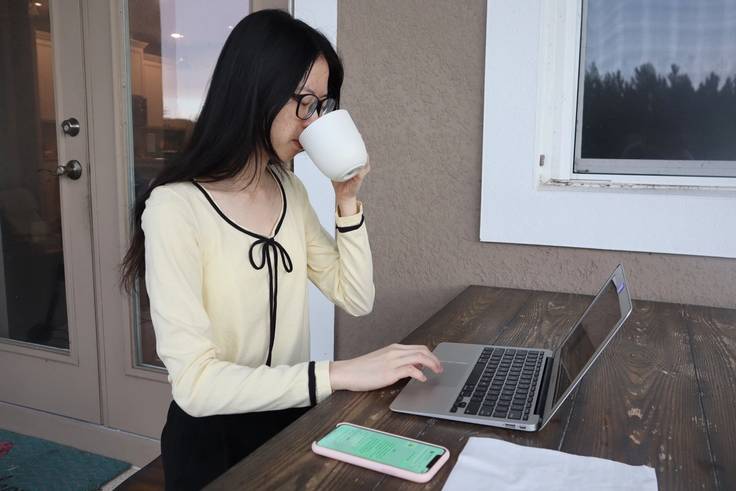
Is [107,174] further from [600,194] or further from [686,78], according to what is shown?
[686,78]

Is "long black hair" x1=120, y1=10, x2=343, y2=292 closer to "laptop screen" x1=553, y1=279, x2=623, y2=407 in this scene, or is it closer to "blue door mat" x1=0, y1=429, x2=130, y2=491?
"laptop screen" x1=553, y1=279, x2=623, y2=407

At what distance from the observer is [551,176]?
1.73m

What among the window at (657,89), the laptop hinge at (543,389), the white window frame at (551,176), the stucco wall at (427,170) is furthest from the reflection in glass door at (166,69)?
the laptop hinge at (543,389)

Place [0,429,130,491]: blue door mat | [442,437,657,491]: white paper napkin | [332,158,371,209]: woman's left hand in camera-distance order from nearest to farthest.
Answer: [442,437,657,491]: white paper napkin → [332,158,371,209]: woman's left hand → [0,429,130,491]: blue door mat

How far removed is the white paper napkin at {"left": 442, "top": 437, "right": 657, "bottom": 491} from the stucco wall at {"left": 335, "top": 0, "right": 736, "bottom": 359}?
1.01 meters

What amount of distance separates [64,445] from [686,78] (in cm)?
253

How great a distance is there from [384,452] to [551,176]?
3.94ft

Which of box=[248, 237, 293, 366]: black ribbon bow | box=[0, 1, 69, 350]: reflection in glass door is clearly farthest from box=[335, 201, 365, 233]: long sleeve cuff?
box=[0, 1, 69, 350]: reflection in glass door

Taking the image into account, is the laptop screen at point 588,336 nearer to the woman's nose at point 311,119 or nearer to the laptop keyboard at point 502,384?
the laptop keyboard at point 502,384

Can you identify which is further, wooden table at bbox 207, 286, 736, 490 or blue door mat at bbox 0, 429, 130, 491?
blue door mat at bbox 0, 429, 130, 491

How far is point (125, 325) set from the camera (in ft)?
7.74

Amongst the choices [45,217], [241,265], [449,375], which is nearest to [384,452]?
[449,375]

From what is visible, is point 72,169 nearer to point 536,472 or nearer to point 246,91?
point 246,91

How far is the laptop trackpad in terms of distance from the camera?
37.4 inches
